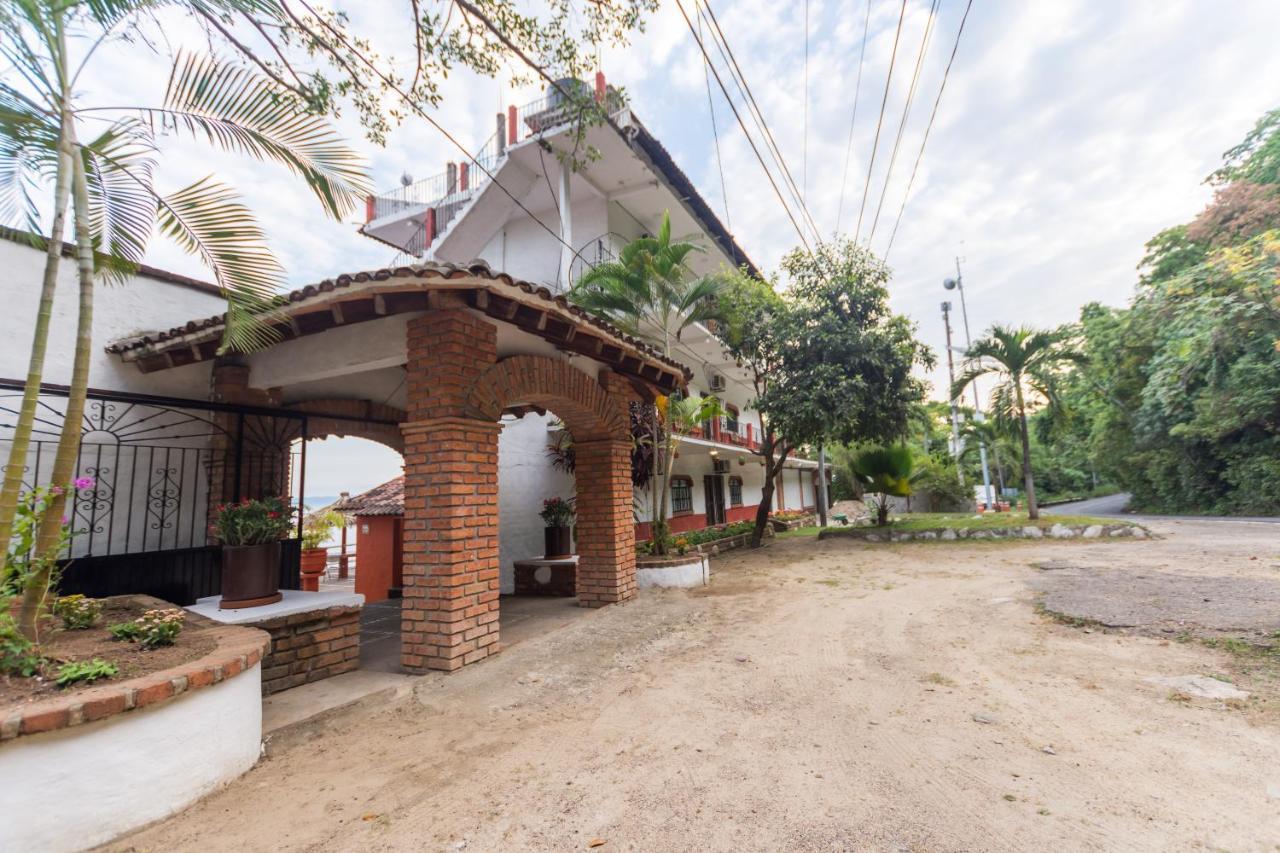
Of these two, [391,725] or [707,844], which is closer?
[707,844]

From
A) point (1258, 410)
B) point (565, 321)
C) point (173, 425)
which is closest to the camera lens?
point (565, 321)

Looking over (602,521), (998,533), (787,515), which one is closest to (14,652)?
(602,521)

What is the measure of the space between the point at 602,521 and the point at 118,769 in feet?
15.3

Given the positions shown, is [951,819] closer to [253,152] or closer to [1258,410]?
[253,152]

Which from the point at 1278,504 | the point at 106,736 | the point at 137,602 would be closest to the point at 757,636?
the point at 106,736

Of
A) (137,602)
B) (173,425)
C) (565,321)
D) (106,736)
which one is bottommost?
(106,736)

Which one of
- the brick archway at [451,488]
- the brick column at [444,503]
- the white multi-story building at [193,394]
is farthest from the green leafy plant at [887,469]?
the brick column at [444,503]

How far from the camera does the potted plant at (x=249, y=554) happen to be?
4117 millimetres

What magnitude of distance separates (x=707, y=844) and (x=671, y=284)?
7.74m

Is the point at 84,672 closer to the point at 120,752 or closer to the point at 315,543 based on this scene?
the point at 120,752

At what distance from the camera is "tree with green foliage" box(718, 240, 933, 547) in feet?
39.4

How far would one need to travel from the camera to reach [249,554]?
4148mm

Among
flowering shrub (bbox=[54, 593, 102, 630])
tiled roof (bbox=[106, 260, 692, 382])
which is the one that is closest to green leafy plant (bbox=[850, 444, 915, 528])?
tiled roof (bbox=[106, 260, 692, 382])

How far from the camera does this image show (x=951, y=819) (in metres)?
2.22
